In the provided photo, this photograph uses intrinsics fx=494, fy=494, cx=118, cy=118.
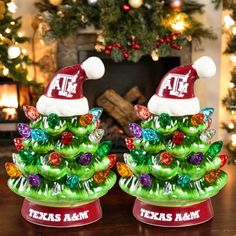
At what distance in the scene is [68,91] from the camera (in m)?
1.03

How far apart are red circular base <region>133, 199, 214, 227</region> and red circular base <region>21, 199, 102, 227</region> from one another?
0.11 meters

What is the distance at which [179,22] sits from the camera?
2873 mm

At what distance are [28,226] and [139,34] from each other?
1.93m

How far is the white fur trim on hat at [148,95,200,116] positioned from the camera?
1014mm

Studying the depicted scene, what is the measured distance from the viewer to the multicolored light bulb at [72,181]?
39.9 inches

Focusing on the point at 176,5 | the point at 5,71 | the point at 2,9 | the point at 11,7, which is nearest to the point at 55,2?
the point at 11,7

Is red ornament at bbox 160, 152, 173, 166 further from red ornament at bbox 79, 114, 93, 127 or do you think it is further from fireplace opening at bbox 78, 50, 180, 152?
fireplace opening at bbox 78, 50, 180, 152

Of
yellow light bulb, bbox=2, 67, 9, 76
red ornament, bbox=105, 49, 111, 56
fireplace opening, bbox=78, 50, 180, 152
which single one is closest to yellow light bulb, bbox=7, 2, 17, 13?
yellow light bulb, bbox=2, 67, 9, 76

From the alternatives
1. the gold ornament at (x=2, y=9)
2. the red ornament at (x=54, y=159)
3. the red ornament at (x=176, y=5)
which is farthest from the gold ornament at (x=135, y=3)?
the red ornament at (x=54, y=159)

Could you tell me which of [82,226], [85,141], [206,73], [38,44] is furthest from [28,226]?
[38,44]

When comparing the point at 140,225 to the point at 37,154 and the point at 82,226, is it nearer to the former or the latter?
the point at 82,226

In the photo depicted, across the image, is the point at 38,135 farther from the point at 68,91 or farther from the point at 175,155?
the point at 175,155

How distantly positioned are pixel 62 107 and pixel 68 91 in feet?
0.12

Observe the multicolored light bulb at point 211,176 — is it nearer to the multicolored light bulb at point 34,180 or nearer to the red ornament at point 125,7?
the multicolored light bulb at point 34,180
